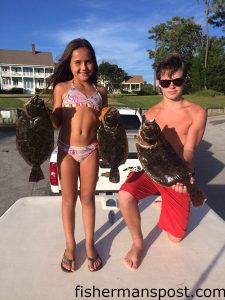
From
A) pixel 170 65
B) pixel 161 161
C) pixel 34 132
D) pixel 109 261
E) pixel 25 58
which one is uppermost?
pixel 25 58

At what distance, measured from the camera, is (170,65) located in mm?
2992

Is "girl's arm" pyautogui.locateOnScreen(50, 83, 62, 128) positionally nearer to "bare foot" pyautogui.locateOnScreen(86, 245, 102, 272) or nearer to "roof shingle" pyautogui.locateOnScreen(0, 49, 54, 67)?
"bare foot" pyautogui.locateOnScreen(86, 245, 102, 272)

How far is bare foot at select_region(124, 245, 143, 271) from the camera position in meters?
2.96

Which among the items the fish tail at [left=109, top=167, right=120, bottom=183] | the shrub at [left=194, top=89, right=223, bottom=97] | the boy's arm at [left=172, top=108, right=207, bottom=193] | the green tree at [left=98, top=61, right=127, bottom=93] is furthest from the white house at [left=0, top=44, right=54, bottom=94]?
the fish tail at [left=109, top=167, right=120, bottom=183]

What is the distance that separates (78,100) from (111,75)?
200 feet

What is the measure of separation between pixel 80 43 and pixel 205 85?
39828 millimetres

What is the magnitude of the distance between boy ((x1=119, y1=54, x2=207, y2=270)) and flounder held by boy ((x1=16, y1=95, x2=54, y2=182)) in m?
1.13

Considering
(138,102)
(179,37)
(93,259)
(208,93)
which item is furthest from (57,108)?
(179,37)

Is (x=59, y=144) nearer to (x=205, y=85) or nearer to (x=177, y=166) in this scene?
(x=177, y=166)

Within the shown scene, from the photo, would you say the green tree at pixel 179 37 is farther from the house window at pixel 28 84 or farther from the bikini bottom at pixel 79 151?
the bikini bottom at pixel 79 151

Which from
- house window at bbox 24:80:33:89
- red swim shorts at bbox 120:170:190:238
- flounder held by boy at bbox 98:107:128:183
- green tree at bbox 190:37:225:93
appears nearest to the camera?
flounder held by boy at bbox 98:107:128:183

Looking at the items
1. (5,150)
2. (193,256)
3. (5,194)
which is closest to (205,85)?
(5,150)

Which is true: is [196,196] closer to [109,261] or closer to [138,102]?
[109,261]

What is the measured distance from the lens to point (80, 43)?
2949mm
